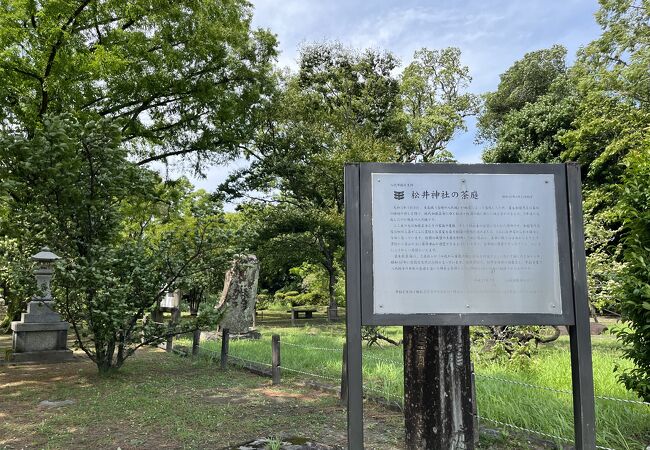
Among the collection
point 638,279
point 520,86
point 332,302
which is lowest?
point 332,302

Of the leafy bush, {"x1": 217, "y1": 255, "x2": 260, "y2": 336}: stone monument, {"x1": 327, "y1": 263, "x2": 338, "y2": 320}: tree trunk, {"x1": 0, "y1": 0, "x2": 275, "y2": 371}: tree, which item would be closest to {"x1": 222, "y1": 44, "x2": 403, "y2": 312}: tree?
{"x1": 327, "y1": 263, "x2": 338, "y2": 320}: tree trunk

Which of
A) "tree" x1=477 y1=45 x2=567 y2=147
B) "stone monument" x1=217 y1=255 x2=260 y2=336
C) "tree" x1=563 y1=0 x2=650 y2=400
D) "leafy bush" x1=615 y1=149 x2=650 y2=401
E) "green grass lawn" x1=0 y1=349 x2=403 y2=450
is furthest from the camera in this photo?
"tree" x1=477 y1=45 x2=567 y2=147

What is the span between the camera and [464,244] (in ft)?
9.28

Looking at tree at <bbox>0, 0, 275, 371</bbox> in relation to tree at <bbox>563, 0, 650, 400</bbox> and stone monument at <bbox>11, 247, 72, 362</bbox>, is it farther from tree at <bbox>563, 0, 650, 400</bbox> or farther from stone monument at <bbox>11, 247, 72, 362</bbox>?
tree at <bbox>563, 0, 650, 400</bbox>

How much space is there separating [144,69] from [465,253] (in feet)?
39.8

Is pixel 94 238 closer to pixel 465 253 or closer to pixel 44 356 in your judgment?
pixel 44 356

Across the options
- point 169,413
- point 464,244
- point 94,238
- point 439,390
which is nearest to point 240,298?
point 94,238

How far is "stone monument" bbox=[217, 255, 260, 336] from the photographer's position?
41.8 ft

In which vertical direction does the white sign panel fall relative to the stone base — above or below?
above

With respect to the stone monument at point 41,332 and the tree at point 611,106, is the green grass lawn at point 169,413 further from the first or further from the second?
the tree at point 611,106

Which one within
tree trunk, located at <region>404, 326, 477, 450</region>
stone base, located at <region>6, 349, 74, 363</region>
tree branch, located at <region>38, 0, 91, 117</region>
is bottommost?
stone base, located at <region>6, 349, 74, 363</region>

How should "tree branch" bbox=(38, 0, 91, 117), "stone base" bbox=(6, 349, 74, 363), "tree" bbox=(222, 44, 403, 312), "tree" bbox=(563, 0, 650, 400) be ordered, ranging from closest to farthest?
"stone base" bbox=(6, 349, 74, 363), "tree branch" bbox=(38, 0, 91, 117), "tree" bbox=(563, 0, 650, 400), "tree" bbox=(222, 44, 403, 312)

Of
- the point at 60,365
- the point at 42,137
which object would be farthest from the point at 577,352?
the point at 60,365

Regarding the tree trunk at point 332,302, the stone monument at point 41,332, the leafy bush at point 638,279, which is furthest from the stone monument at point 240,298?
the leafy bush at point 638,279
